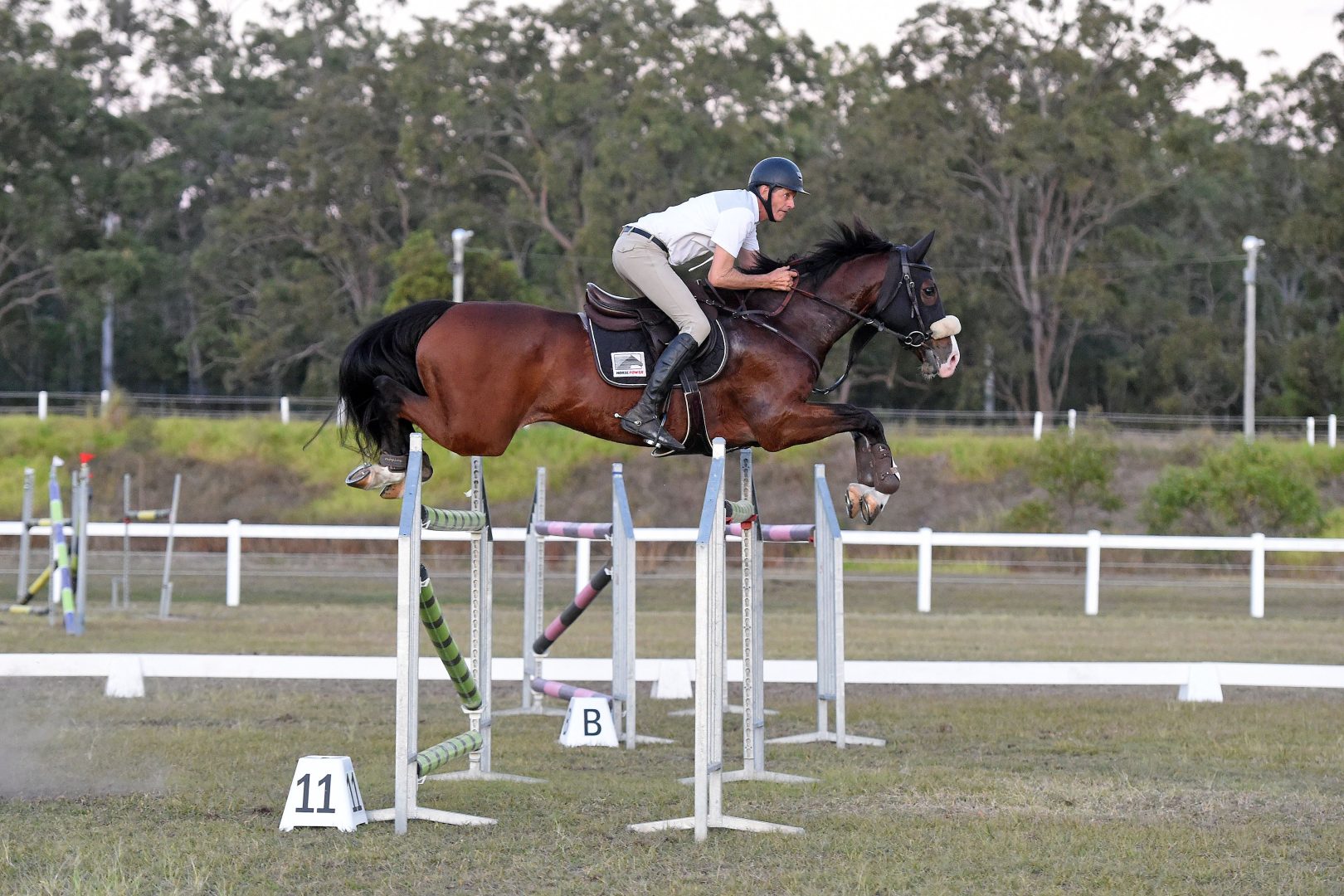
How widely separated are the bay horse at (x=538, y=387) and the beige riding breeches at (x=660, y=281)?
256 millimetres

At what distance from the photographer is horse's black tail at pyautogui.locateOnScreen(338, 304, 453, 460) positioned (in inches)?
277

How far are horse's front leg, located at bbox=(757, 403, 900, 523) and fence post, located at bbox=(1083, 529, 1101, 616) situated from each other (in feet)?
39.7

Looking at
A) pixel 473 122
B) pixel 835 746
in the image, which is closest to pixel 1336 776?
pixel 835 746

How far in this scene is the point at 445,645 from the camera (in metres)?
7.01

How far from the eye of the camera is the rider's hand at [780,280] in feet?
24.0

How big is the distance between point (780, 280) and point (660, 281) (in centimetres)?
62

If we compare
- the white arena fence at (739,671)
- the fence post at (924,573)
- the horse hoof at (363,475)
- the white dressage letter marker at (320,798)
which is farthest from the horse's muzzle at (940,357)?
the fence post at (924,573)

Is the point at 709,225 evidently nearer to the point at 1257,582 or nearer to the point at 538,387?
the point at 538,387

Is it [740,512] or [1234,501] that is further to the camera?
[1234,501]

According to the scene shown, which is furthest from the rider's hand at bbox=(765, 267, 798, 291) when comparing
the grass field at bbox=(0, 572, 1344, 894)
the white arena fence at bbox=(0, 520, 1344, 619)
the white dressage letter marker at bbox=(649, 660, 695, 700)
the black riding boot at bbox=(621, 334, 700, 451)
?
the white arena fence at bbox=(0, 520, 1344, 619)

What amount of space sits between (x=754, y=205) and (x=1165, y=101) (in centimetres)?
3882

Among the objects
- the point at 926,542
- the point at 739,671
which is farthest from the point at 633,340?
the point at 926,542

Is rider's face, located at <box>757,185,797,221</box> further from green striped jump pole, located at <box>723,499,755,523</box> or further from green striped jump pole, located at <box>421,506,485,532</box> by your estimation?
green striped jump pole, located at <box>421,506,485,532</box>

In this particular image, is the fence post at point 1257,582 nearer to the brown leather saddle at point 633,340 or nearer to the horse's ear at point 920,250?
the horse's ear at point 920,250
